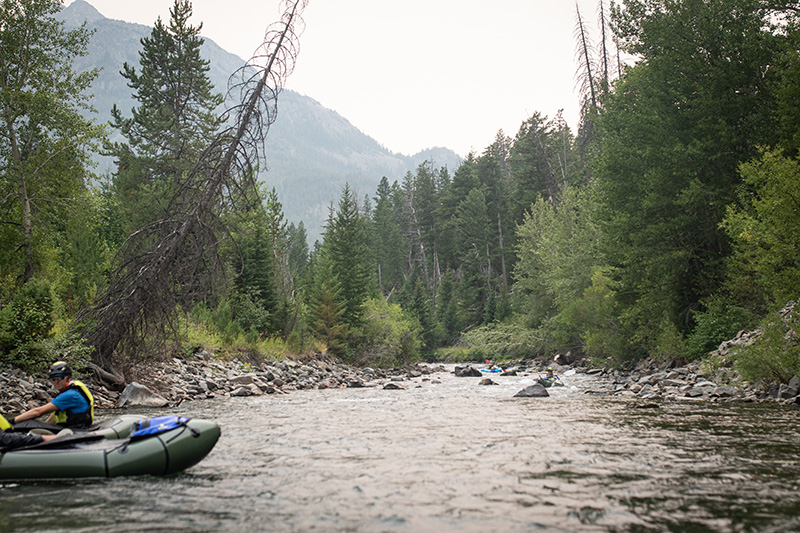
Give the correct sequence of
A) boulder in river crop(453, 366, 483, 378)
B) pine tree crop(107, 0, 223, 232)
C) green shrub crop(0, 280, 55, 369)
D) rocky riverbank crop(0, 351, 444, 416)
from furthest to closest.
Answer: pine tree crop(107, 0, 223, 232)
boulder in river crop(453, 366, 483, 378)
green shrub crop(0, 280, 55, 369)
rocky riverbank crop(0, 351, 444, 416)

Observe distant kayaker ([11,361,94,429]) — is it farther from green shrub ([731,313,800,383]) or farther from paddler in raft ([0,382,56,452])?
green shrub ([731,313,800,383])

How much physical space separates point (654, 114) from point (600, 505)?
17.1 m

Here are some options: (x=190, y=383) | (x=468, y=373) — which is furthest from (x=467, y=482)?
(x=468, y=373)

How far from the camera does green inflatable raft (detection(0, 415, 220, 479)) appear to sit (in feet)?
19.3

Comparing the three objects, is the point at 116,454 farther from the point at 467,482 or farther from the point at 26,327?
the point at 26,327

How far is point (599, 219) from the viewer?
22016mm

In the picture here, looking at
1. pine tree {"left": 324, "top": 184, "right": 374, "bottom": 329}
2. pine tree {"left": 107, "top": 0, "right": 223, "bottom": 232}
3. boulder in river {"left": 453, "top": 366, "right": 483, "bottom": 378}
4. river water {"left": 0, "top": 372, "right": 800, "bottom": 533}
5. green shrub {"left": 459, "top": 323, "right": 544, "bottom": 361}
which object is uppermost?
pine tree {"left": 107, "top": 0, "right": 223, "bottom": 232}

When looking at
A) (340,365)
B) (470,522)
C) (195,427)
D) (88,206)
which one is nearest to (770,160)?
(470,522)

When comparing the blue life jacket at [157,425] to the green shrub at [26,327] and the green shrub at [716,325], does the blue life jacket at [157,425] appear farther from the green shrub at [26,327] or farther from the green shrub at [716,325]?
the green shrub at [716,325]

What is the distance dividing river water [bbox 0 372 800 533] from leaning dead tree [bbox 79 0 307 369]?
176 inches

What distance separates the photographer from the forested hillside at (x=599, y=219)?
12969 millimetres

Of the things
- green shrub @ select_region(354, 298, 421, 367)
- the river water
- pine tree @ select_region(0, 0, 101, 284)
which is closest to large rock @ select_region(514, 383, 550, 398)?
the river water

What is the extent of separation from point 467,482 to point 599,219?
18530 millimetres

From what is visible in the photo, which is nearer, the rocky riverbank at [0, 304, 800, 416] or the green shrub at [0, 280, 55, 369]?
the rocky riverbank at [0, 304, 800, 416]
